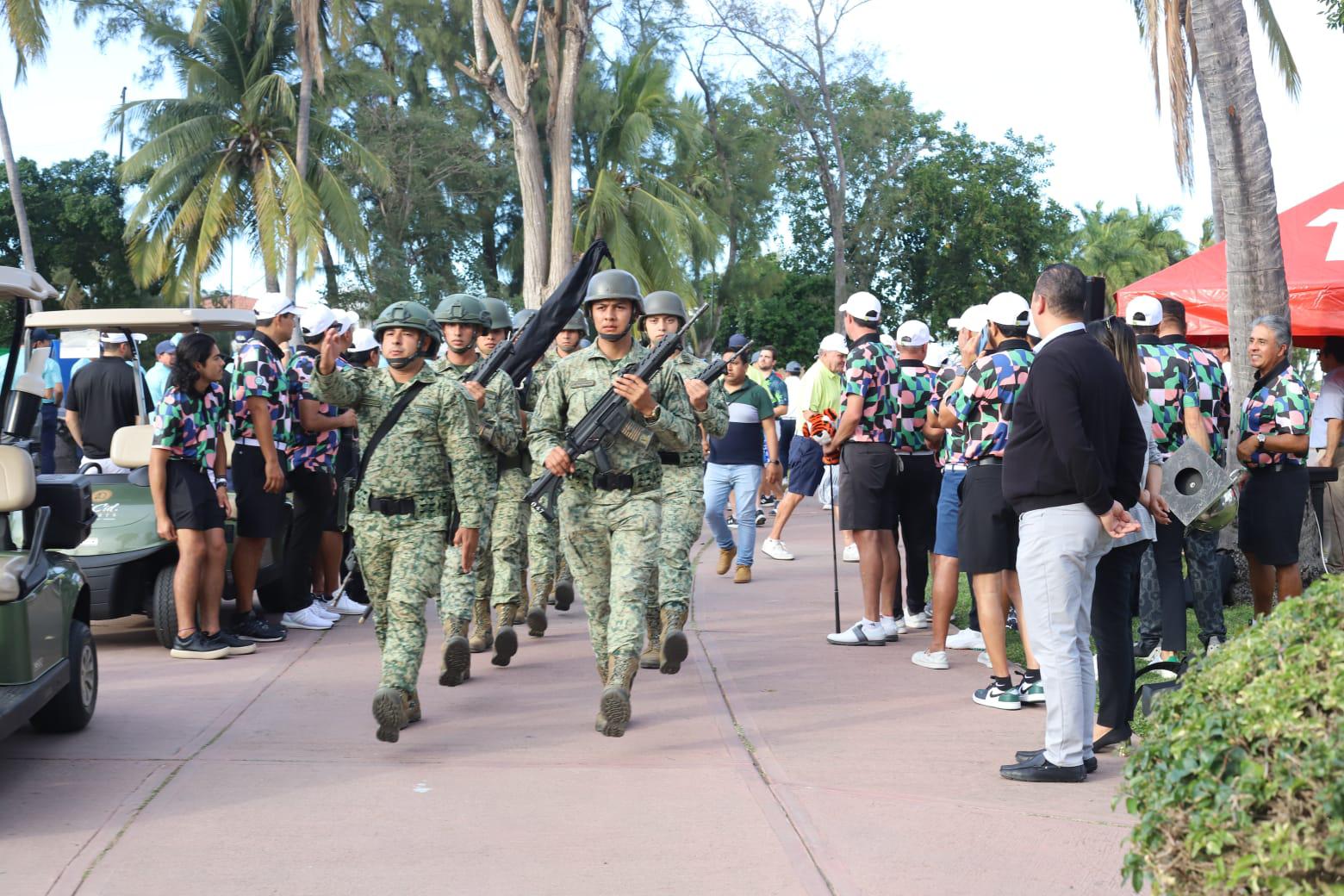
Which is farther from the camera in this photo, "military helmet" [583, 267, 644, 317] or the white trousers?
"military helmet" [583, 267, 644, 317]

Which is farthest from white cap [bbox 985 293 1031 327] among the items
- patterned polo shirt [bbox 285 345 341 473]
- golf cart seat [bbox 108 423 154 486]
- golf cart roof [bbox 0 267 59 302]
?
golf cart seat [bbox 108 423 154 486]

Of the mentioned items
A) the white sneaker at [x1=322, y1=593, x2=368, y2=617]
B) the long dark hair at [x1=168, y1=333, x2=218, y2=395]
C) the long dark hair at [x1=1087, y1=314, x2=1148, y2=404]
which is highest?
the long dark hair at [x1=168, y1=333, x2=218, y2=395]

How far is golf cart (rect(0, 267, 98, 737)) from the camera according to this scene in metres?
5.25

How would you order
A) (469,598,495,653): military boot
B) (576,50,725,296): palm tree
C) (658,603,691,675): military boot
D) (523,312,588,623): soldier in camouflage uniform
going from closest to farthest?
(658,603,691,675): military boot → (469,598,495,653): military boot → (523,312,588,623): soldier in camouflage uniform → (576,50,725,296): palm tree

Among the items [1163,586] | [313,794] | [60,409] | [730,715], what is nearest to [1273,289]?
[1163,586]

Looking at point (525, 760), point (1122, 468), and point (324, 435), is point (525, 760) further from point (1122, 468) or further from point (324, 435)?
point (324, 435)

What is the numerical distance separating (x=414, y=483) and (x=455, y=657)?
989 mm

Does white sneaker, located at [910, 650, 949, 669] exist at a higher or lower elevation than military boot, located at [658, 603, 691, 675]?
lower

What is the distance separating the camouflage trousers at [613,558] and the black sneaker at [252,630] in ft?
9.76

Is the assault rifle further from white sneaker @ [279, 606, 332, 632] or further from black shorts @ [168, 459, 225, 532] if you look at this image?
white sneaker @ [279, 606, 332, 632]

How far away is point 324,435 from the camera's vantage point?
9430 mm

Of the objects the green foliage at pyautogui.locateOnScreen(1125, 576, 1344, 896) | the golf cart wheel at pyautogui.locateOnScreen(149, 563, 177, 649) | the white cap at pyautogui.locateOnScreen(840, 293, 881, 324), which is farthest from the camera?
the white cap at pyautogui.locateOnScreen(840, 293, 881, 324)

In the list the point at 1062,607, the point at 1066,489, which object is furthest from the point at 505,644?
the point at 1066,489

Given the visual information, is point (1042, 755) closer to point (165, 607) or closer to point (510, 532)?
point (510, 532)
